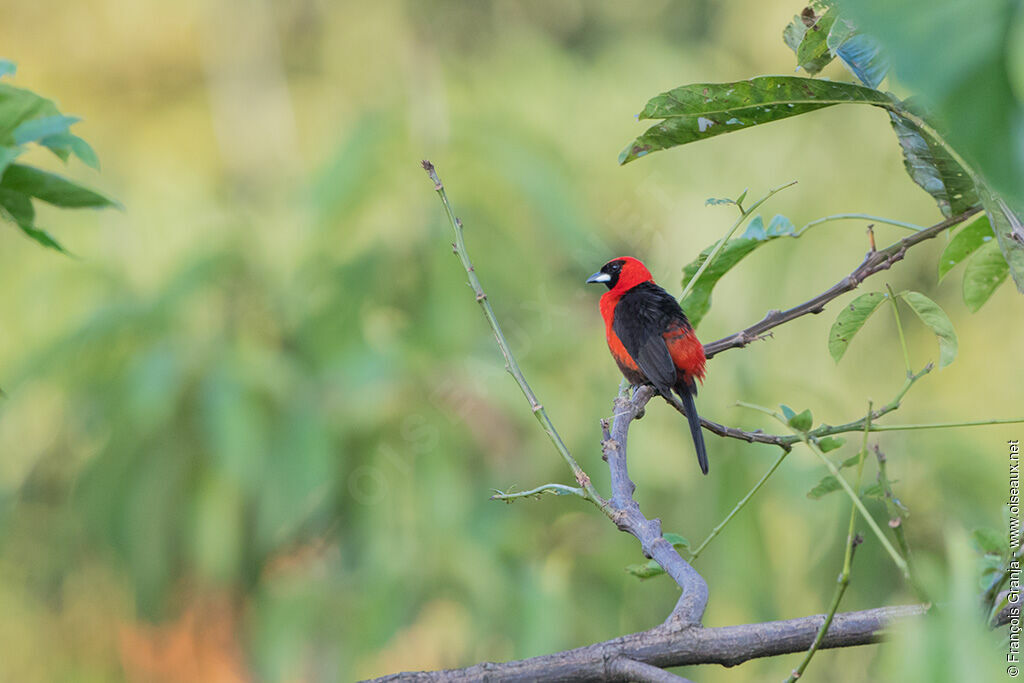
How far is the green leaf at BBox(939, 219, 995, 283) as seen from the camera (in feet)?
2.06

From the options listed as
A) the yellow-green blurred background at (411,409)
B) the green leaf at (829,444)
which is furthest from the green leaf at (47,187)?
the yellow-green blurred background at (411,409)

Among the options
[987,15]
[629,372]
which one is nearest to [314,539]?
[629,372]

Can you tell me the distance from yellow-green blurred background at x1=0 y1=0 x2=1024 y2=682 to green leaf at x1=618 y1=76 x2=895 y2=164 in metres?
1.51

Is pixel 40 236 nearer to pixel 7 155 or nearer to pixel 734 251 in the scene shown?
pixel 7 155

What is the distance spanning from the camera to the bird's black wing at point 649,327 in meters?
1.06

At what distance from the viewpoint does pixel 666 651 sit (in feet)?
1.52

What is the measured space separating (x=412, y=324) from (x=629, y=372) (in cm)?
125

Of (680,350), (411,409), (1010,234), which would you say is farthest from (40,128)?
(411,409)

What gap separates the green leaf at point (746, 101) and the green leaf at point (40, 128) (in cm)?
34

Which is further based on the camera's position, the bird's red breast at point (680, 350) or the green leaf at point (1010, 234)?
the bird's red breast at point (680, 350)

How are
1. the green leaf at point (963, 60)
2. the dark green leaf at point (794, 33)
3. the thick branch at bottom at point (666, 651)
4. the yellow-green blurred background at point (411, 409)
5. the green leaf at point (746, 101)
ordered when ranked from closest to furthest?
the green leaf at point (963, 60), the thick branch at bottom at point (666, 651), the green leaf at point (746, 101), the dark green leaf at point (794, 33), the yellow-green blurred background at point (411, 409)

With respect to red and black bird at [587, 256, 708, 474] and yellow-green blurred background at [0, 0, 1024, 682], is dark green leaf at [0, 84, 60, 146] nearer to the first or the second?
red and black bird at [587, 256, 708, 474]

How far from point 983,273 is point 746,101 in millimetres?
233

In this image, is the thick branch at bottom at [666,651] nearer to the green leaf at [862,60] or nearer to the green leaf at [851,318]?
the green leaf at [851,318]
